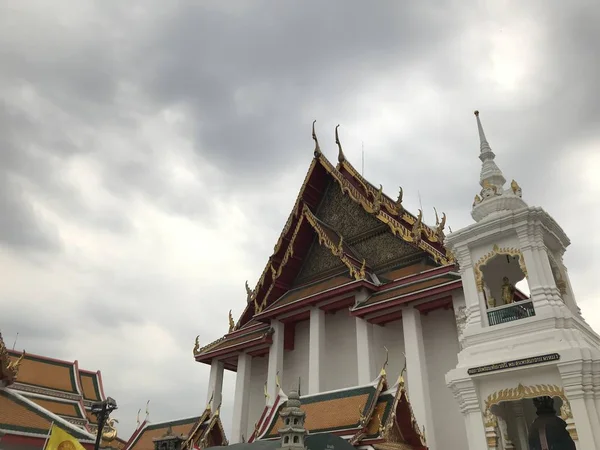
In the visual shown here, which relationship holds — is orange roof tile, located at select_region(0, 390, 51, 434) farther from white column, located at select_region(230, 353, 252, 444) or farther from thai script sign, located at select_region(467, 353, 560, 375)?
thai script sign, located at select_region(467, 353, 560, 375)

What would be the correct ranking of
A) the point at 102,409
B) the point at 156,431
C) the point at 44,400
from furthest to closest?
the point at 44,400, the point at 156,431, the point at 102,409

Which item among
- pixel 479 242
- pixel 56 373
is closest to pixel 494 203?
pixel 479 242

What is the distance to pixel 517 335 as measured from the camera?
626cm

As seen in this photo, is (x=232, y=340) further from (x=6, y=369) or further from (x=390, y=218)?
(x=6, y=369)

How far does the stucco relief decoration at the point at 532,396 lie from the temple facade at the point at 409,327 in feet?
0.04

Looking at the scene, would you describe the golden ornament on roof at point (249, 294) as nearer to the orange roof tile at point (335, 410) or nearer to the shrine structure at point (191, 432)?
the shrine structure at point (191, 432)

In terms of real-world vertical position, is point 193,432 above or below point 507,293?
below

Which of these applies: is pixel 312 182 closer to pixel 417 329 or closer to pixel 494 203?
pixel 417 329

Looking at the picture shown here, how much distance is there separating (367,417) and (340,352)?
20.1 ft

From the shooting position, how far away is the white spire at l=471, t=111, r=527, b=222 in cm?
732

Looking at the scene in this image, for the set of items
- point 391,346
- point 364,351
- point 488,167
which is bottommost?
point 364,351

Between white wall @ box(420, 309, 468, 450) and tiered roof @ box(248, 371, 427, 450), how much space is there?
9.79 feet

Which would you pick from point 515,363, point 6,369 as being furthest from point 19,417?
point 515,363

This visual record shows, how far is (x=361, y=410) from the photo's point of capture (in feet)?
20.4
